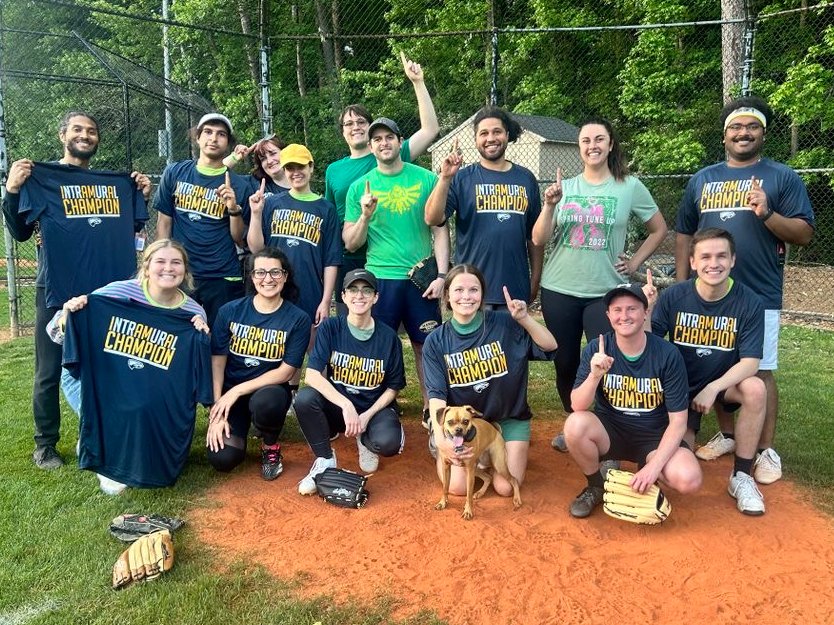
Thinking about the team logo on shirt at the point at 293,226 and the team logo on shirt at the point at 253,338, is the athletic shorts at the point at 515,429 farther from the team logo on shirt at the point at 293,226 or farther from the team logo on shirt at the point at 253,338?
the team logo on shirt at the point at 293,226

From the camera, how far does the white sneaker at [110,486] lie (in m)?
3.82

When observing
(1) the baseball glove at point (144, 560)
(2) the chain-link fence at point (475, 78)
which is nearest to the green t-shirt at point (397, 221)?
(1) the baseball glove at point (144, 560)

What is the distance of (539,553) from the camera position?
10.4ft

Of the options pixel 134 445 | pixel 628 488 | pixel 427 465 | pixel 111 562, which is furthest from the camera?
pixel 427 465

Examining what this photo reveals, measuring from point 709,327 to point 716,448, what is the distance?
113 cm

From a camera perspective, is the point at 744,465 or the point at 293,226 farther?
the point at 293,226

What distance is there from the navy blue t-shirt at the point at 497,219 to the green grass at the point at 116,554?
202 centimetres

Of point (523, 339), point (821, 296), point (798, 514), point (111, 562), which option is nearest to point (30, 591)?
point (111, 562)

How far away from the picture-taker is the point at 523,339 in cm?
391

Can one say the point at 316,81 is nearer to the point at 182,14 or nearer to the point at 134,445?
the point at 182,14

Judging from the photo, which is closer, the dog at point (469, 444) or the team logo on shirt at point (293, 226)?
the dog at point (469, 444)

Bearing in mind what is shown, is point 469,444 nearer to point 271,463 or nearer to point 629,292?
point 629,292

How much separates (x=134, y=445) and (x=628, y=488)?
2905 millimetres

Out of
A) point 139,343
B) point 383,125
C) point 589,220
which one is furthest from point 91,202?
point 589,220
